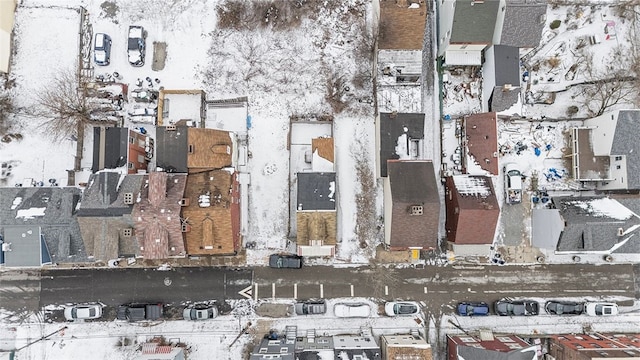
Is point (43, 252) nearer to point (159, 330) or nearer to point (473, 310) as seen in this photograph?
point (159, 330)

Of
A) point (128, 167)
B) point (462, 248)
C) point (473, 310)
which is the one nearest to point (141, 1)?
point (128, 167)

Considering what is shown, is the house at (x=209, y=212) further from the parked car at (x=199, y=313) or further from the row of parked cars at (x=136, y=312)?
the row of parked cars at (x=136, y=312)

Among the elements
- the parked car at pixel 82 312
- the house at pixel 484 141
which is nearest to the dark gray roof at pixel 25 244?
the parked car at pixel 82 312

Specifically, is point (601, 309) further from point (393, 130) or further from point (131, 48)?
point (131, 48)

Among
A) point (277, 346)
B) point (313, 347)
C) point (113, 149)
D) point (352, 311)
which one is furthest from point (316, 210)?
point (113, 149)

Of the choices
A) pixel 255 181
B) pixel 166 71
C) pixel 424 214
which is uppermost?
pixel 166 71

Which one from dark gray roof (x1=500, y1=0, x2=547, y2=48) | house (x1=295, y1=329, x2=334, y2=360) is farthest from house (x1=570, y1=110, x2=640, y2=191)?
house (x1=295, y1=329, x2=334, y2=360)
